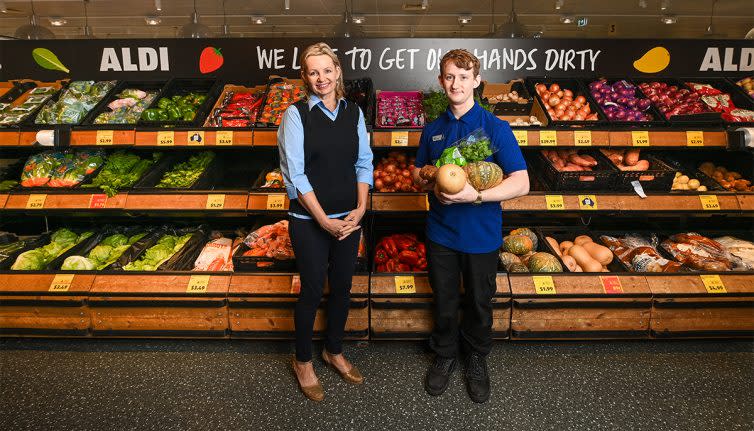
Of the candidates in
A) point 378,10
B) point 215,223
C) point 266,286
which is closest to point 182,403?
point 266,286

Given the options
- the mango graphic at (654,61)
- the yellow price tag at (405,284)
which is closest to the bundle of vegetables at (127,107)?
the yellow price tag at (405,284)

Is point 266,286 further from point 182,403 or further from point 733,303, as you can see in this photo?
point 733,303

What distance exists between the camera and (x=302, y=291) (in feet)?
7.38

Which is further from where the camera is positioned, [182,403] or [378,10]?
[378,10]

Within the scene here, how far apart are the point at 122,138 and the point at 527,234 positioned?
9.18 feet

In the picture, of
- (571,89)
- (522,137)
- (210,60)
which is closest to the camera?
(522,137)

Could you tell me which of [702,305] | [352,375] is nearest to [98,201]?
[352,375]

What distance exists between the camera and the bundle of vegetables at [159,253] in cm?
289

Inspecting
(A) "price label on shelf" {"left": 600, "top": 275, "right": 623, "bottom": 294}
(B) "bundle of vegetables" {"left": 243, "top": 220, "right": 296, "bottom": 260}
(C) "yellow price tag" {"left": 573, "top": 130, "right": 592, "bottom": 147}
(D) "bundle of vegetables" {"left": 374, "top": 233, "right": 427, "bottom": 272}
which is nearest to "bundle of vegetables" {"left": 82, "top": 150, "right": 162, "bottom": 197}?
(B) "bundle of vegetables" {"left": 243, "top": 220, "right": 296, "bottom": 260}

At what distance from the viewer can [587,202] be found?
277 cm

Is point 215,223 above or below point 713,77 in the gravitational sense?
below

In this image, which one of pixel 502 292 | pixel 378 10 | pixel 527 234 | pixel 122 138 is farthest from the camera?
pixel 378 10

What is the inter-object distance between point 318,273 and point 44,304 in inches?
71.8

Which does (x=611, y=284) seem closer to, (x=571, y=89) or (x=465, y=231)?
(x=465, y=231)
